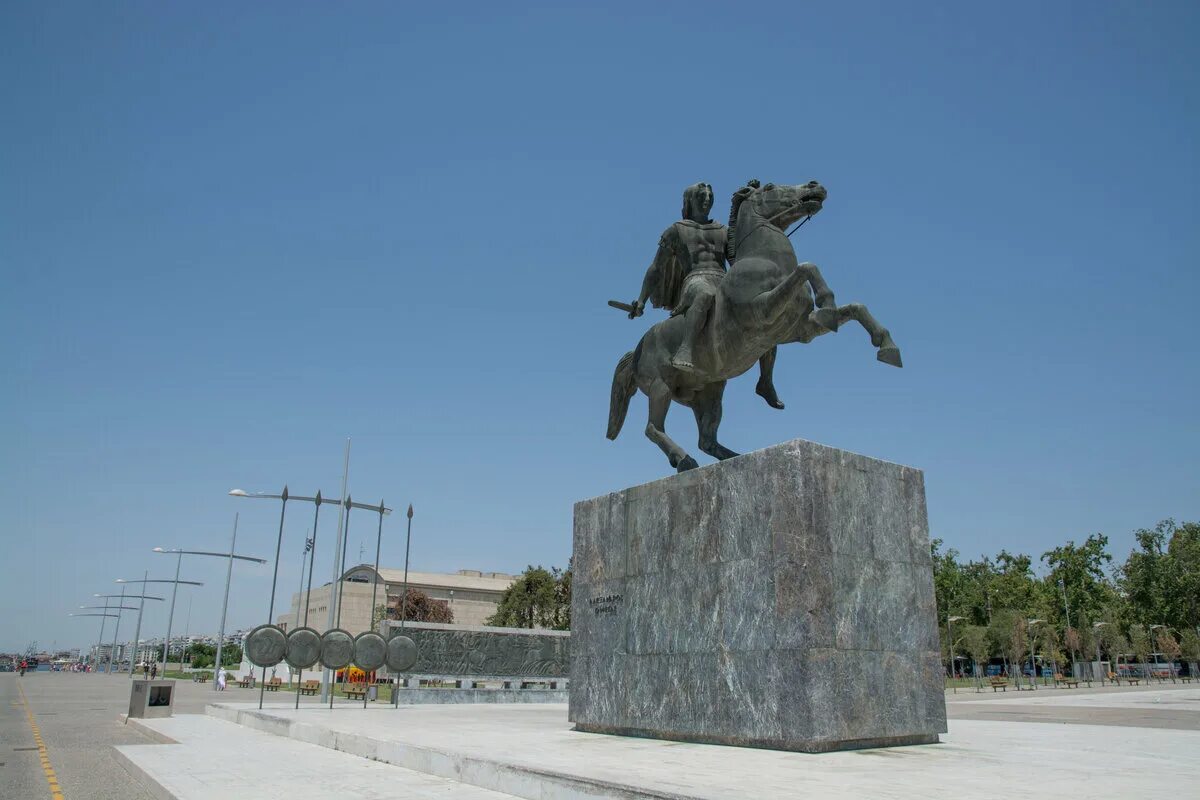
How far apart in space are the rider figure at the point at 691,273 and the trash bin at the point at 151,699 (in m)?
16.1

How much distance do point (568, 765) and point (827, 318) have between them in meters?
5.48

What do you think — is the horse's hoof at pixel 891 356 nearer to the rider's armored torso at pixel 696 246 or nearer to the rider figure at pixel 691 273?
the rider figure at pixel 691 273

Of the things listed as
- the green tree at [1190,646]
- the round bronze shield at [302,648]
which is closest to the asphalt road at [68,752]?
the round bronze shield at [302,648]

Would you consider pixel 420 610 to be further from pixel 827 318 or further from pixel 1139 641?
pixel 827 318

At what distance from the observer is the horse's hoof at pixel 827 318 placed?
933cm

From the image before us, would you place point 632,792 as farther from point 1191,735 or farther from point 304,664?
point 304,664

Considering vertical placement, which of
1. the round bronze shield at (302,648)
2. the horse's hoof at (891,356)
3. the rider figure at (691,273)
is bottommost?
the round bronze shield at (302,648)

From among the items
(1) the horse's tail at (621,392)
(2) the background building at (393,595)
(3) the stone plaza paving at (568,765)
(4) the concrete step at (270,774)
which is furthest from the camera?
(2) the background building at (393,595)

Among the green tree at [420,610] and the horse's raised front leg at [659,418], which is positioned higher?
the horse's raised front leg at [659,418]

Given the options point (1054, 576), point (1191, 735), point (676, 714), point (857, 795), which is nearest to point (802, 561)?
point (676, 714)

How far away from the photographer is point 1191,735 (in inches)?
403

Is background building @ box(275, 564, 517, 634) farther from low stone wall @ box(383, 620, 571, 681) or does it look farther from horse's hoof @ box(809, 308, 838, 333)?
horse's hoof @ box(809, 308, 838, 333)

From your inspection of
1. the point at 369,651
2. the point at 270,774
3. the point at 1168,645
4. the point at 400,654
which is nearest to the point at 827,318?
the point at 270,774

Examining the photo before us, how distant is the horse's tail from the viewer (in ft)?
42.9
